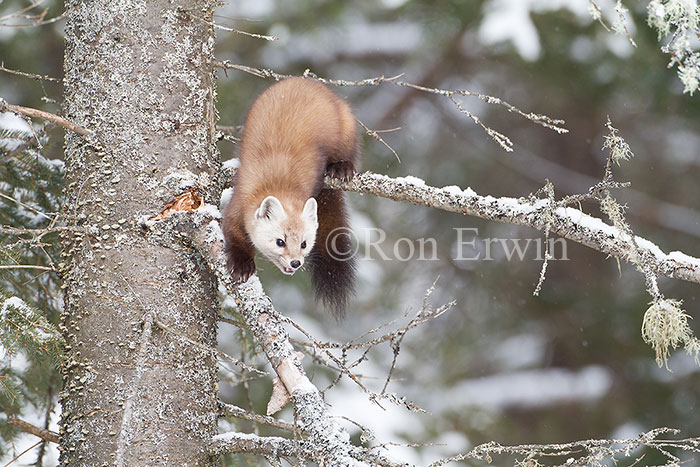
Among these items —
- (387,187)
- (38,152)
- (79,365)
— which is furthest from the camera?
(38,152)

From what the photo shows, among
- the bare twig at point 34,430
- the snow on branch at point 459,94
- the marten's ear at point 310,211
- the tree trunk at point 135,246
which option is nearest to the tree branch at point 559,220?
the snow on branch at point 459,94

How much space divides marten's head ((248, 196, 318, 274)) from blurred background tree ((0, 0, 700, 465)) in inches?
135

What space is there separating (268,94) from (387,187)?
0.97 meters

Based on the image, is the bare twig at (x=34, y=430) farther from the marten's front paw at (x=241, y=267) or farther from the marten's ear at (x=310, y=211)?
the marten's ear at (x=310, y=211)

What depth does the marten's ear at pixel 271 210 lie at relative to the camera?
3.54 m

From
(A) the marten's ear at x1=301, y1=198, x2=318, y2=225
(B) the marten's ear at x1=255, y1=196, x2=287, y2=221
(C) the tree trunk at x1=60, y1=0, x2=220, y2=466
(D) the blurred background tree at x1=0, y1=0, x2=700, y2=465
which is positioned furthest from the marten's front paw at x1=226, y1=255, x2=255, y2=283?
(D) the blurred background tree at x1=0, y1=0, x2=700, y2=465

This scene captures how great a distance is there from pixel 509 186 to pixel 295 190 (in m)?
5.69

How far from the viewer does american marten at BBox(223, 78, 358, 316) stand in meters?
3.59

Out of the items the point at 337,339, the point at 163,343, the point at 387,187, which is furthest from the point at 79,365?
the point at 337,339

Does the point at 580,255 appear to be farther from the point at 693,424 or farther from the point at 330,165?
the point at 330,165

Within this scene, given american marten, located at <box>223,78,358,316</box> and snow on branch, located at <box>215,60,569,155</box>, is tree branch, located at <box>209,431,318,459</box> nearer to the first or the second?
american marten, located at <box>223,78,358,316</box>

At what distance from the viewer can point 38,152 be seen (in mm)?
3596

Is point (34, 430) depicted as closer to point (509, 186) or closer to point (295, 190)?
point (295, 190)

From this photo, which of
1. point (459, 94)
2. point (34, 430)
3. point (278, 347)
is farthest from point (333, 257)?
point (34, 430)
